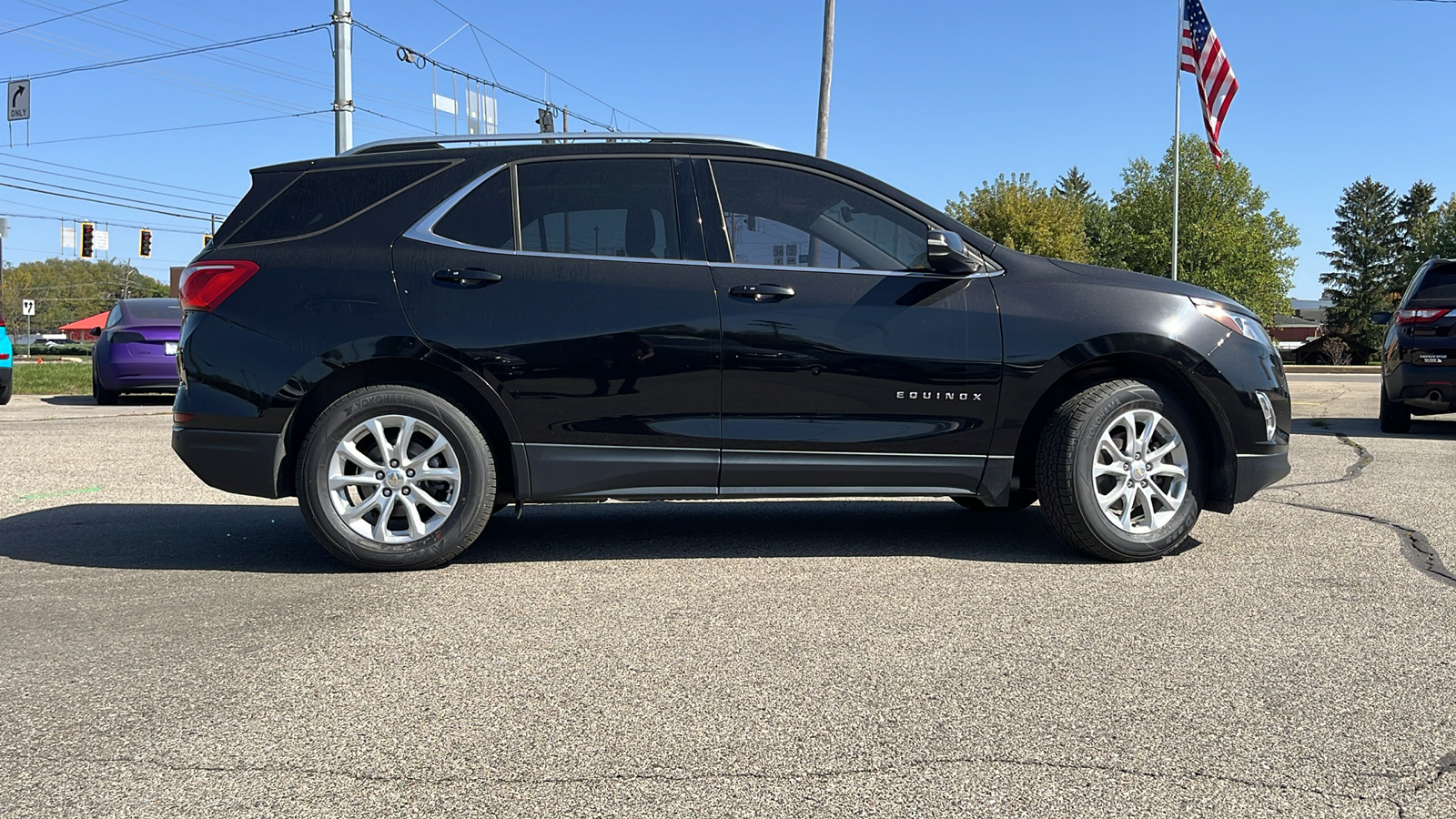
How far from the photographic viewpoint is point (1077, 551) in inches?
194

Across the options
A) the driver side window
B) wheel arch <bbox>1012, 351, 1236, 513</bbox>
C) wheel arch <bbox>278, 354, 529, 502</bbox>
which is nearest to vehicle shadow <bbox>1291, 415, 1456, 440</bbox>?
wheel arch <bbox>1012, 351, 1236, 513</bbox>

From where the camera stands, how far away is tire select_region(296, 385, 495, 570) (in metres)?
4.57

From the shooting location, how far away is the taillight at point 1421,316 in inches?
403

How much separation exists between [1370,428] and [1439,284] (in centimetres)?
212

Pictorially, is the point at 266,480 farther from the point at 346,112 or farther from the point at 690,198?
the point at 346,112

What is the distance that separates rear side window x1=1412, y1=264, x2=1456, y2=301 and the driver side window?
7.70 m

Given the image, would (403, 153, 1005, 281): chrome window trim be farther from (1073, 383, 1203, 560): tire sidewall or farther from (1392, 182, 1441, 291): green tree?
(1392, 182, 1441, 291): green tree

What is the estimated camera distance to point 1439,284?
10.4 m

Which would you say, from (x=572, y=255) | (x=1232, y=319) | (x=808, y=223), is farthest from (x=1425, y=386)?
(x=572, y=255)

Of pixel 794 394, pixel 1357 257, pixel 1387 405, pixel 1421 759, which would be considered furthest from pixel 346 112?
pixel 1357 257

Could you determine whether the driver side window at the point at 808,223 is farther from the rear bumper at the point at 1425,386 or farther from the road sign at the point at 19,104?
the road sign at the point at 19,104

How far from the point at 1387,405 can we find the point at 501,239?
9.69 m

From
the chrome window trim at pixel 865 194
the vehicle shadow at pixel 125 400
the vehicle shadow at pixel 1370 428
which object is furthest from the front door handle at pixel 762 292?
the vehicle shadow at pixel 125 400

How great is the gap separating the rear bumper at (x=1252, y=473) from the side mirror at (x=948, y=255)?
1.40m
